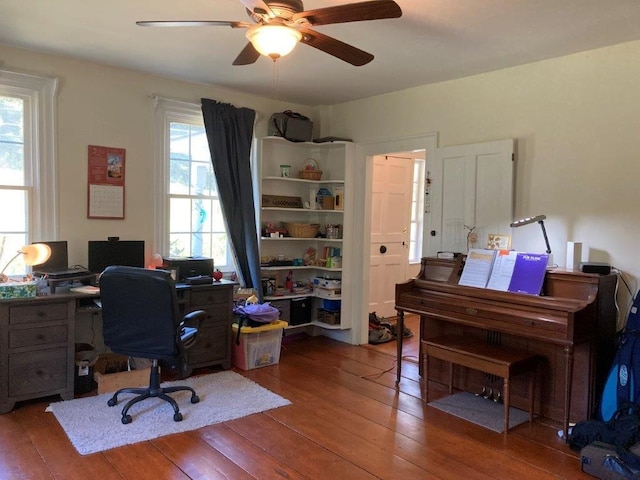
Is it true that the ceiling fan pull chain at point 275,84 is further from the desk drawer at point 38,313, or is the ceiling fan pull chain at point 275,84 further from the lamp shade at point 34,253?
the desk drawer at point 38,313

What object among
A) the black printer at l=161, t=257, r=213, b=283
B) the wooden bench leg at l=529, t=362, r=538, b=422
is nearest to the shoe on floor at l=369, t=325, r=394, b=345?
the black printer at l=161, t=257, r=213, b=283

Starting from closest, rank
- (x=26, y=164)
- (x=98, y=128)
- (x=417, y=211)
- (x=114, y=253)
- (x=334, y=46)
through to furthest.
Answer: (x=334, y=46) < (x=26, y=164) < (x=114, y=253) < (x=98, y=128) < (x=417, y=211)

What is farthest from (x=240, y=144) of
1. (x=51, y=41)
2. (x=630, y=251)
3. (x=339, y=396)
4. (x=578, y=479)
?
(x=578, y=479)

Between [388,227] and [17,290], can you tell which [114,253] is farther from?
[388,227]

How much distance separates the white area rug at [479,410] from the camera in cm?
332

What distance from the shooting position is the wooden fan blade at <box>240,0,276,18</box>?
2.09 meters

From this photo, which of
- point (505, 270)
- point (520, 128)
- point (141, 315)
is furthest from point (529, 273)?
point (141, 315)

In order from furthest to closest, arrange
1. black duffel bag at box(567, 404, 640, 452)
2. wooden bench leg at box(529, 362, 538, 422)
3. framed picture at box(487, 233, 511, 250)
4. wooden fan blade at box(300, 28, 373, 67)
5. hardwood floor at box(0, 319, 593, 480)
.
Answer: framed picture at box(487, 233, 511, 250)
wooden bench leg at box(529, 362, 538, 422)
black duffel bag at box(567, 404, 640, 452)
hardwood floor at box(0, 319, 593, 480)
wooden fan blade at box(300, 28, 373, 67)

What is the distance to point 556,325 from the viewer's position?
3.04 m

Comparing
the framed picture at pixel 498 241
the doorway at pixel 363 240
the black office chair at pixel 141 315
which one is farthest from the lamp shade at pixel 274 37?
the doorway at pixel 363 240

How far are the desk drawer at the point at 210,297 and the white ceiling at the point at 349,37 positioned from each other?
6.02 ft

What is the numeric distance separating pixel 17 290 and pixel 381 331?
11.6ft

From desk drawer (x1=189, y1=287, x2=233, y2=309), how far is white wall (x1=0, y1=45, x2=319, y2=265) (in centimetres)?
66

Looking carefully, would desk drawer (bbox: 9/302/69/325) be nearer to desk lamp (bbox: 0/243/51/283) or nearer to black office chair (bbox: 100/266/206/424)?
desk lamp (bbox: 0/243/51/283)
